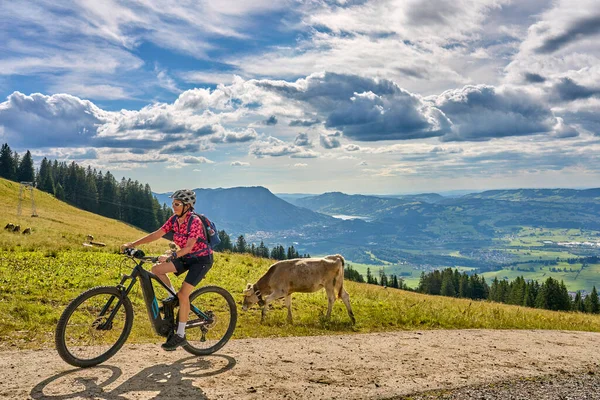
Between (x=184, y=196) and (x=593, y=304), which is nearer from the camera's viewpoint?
(x=184, y=196)

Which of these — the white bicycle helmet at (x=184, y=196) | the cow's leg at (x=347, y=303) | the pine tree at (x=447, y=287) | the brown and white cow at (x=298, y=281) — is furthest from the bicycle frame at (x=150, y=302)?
the pine tree at (x=447, y=287)

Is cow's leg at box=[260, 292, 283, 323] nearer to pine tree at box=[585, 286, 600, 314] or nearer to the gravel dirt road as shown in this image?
the gravel dirt road

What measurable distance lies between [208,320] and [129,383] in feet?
8.42

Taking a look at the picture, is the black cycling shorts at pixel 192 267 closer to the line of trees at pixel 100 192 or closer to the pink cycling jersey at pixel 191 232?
the pink cycling jersey at pixel 191 232

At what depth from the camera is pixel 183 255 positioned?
8.84m

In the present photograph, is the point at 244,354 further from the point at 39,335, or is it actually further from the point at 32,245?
the point at 32,245

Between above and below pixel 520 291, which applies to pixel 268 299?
above

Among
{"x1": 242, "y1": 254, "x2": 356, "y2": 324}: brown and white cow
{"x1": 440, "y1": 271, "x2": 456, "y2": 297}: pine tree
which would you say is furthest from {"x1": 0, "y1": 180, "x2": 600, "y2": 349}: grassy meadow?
{"x1": 440, "y1": 271, "x2": 456, "y2": 297}: pine tree

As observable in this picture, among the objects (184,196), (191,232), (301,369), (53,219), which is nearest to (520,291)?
(53,219)

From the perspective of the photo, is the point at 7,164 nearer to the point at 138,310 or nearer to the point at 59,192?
the point at 59,192

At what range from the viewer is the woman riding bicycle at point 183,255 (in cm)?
888

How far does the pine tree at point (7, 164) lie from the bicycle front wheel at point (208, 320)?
464ft

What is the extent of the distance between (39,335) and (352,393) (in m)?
7.47

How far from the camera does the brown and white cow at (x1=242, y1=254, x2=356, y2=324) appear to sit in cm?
1500
